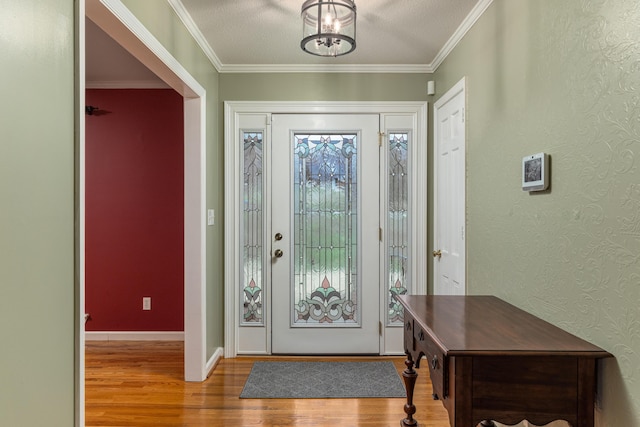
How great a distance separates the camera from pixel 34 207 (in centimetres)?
128

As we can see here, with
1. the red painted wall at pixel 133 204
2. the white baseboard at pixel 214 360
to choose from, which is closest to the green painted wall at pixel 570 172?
the white baseboard at pixel 214 360

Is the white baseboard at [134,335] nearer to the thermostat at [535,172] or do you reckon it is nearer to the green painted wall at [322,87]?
the green painted wall at [322,87]

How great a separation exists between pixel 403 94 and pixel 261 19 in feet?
4.52

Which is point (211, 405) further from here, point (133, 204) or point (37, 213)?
point (133, 204)

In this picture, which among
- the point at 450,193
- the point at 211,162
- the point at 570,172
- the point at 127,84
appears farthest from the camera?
the point at 127,84

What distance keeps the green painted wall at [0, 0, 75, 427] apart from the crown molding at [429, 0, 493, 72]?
6.75 feet

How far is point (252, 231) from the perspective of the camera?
3.49 m

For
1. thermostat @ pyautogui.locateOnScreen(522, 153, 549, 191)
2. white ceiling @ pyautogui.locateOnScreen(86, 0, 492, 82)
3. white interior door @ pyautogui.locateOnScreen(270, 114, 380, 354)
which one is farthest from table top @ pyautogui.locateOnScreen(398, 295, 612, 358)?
white ceiling @ pyautogui.locateOnScreen(86, 0, 492, 82)

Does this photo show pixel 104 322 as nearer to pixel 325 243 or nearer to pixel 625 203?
pixel 325 243

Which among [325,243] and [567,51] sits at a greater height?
[567,51]

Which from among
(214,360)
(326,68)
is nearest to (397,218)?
(326,68)

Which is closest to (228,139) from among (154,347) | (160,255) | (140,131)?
(140,131)

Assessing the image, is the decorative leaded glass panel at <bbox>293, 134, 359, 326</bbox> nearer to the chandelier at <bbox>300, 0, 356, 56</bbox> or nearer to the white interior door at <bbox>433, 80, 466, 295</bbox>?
the white interior door at <bbox>433, 80, 466, 295</bbox>

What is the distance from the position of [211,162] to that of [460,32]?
198cm
